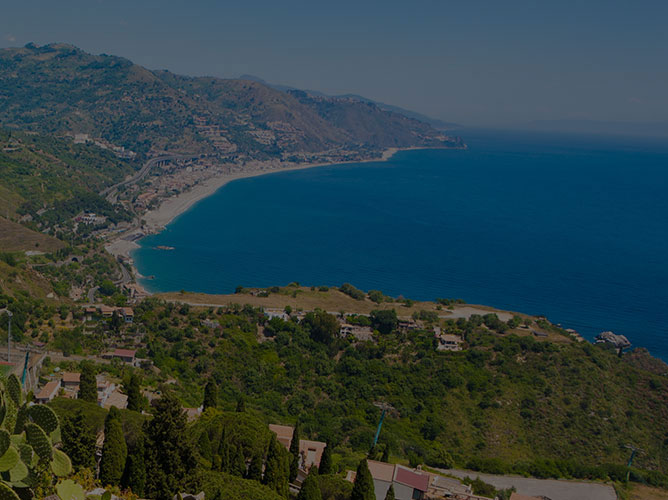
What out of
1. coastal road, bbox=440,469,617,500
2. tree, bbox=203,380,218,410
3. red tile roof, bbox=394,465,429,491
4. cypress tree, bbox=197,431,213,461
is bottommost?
coastal road, bbox=440,469,617,500

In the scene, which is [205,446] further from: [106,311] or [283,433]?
[106,311]

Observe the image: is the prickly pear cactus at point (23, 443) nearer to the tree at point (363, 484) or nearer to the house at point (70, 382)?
the tree at point (363, 484)

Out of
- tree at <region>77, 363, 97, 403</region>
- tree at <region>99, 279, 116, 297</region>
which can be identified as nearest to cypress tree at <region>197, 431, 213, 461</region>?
tree at <region>77, 363, 97, 403</region>

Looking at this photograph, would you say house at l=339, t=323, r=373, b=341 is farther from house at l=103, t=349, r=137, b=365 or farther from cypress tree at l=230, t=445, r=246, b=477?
cypress tree at l=230, t=445, r=246, b=477

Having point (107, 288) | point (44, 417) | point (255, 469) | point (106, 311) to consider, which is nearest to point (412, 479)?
point (255, 469)

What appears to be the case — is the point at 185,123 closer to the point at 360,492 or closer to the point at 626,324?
the point at 626,324

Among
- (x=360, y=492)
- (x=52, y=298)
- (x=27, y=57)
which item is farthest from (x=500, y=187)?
(x=27, y=57)
